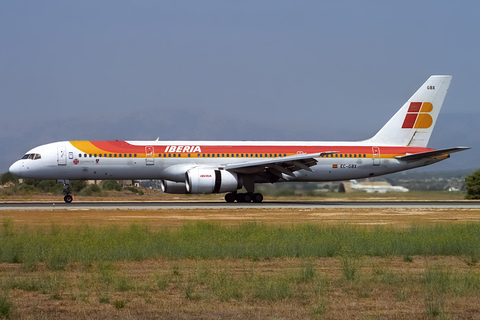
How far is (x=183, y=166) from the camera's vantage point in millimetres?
34344

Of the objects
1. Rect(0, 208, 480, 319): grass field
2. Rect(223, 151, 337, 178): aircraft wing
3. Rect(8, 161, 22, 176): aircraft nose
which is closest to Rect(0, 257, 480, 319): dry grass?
Rect(0, 208, 480, 319): grass field

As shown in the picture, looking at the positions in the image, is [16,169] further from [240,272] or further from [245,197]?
[240,272]

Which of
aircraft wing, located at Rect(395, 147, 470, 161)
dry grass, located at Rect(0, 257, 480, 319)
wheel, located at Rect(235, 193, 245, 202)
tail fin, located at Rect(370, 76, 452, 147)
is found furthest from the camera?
tail fin, located at Rect(370, 76, 452, 147)

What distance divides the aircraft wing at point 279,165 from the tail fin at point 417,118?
7370 millimetres

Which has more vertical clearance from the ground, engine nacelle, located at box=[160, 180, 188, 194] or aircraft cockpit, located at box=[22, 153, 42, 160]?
aircraft cockpit, located at box=[22, 153, 42, 160]

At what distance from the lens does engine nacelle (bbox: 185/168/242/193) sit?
106ft

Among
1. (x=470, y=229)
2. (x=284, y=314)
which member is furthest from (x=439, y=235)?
(x=284, y=314)

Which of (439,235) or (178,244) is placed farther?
(439,235)

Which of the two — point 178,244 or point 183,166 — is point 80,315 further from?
point 183,166

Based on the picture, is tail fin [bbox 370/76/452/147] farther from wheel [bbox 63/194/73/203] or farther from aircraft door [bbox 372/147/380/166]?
wheel [bbox 63/194/73/203]

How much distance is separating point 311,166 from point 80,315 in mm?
27754

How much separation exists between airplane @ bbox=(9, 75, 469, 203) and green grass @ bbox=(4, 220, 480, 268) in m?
13.6

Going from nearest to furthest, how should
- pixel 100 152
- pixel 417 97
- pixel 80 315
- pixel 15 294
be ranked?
pixel 80 315
pixel 15 294
pixel 100 152
pixel 417 97

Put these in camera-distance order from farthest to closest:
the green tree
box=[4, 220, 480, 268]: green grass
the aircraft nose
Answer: the green tree, the aircraft nose, box=[4, 220, 480, 268]: green grass
